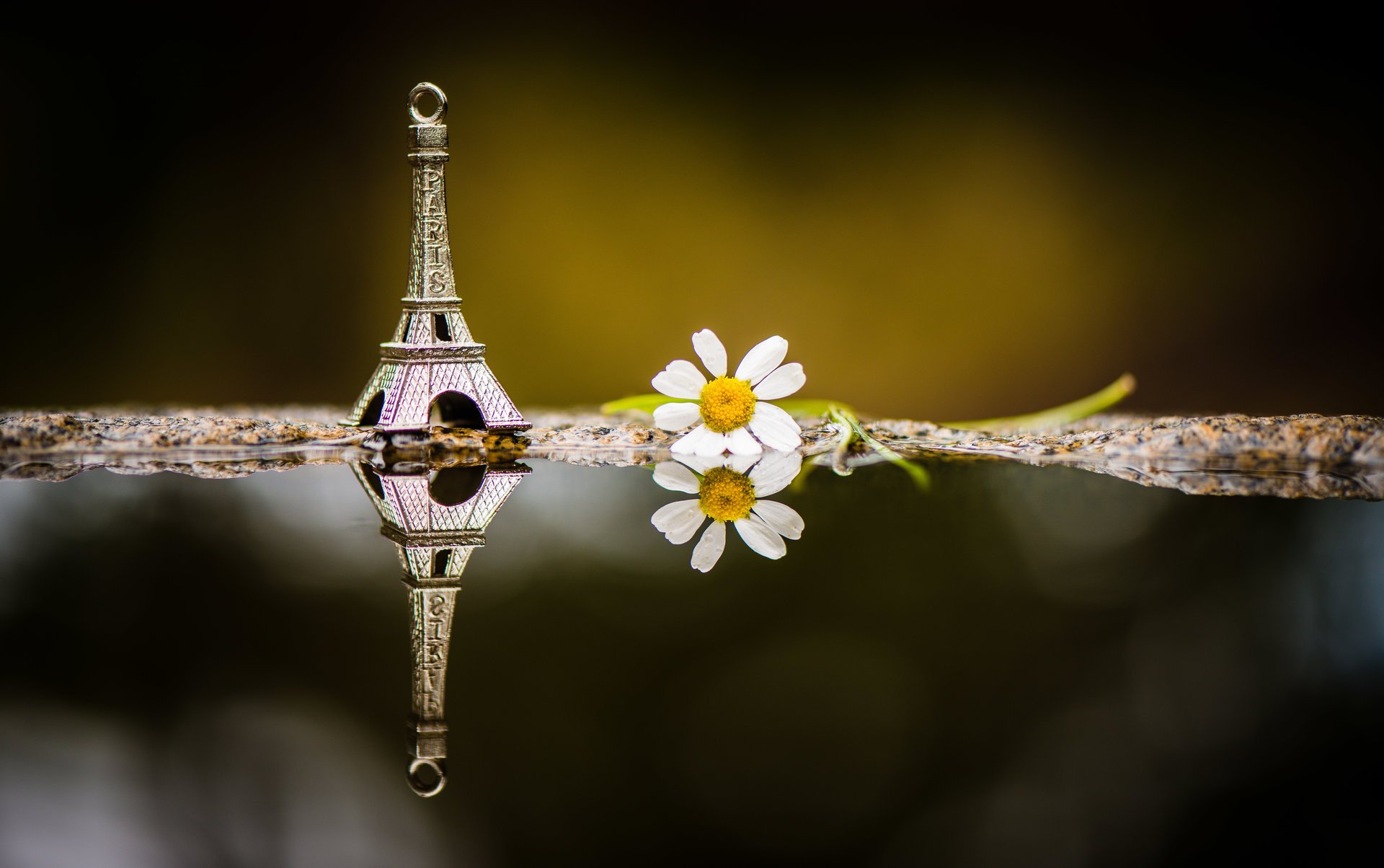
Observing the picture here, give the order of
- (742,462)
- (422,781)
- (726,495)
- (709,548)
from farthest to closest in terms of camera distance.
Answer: (742,462) → (726,495) → (709,548) → (422,781)

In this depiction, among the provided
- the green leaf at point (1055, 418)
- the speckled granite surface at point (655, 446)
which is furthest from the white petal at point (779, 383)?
the green leaf at point (1055, 418)

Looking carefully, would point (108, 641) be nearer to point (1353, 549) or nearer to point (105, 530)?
point (105, 530)

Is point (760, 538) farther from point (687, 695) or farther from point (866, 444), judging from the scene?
point (866, 444)

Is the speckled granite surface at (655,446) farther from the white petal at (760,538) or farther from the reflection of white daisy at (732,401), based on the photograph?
the white petal at (760,538)

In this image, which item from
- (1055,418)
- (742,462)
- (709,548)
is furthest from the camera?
(1055,418)

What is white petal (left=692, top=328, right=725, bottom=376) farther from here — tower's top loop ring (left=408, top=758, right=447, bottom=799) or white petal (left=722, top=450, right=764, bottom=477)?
tower's top loop ring (left=408, top=758, right=447, bottom=799)

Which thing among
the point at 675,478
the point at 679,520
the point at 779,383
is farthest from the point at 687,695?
the point at 779,383

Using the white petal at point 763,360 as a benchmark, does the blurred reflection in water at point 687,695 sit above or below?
below
